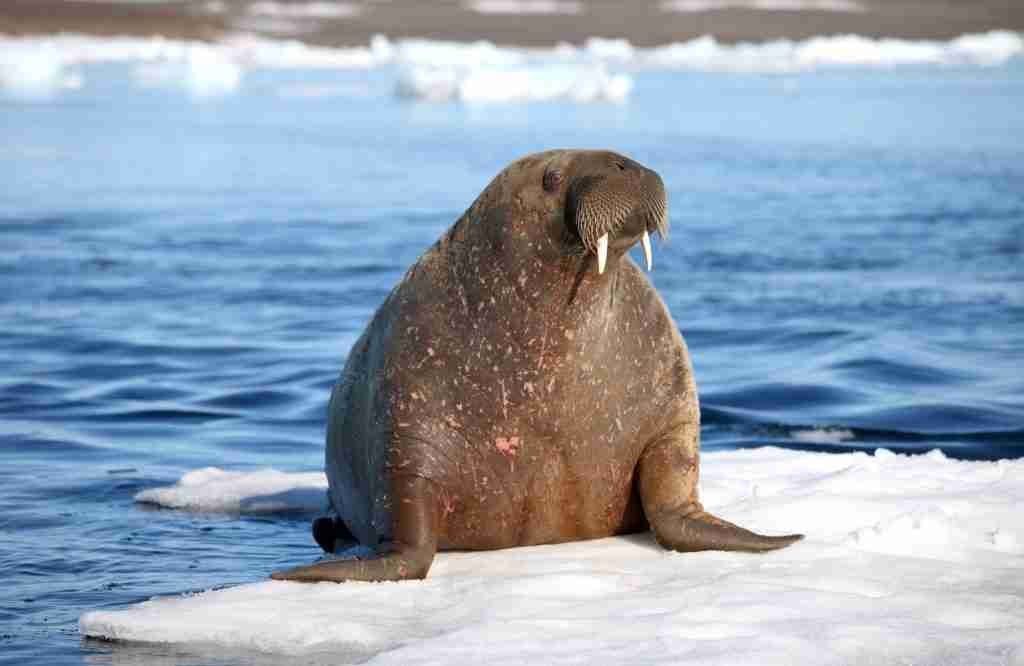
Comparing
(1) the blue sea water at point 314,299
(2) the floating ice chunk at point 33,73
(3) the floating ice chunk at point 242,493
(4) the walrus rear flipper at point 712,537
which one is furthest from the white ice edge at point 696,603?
(2) the floating ice chunk at point 33,73

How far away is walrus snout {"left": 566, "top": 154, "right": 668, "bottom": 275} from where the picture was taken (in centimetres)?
509

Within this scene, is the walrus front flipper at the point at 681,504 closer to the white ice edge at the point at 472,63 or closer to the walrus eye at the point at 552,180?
the walrus eye at the point at 552,180

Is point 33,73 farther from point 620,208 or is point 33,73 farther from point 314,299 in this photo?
point 620,208

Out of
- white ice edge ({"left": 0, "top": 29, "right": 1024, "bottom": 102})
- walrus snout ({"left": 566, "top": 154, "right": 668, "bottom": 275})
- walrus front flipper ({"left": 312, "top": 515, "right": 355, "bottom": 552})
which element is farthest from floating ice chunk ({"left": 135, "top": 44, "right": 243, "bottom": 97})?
walrus snout ({"left": 566, "top": 154, "right": 668, "bottom": 275})

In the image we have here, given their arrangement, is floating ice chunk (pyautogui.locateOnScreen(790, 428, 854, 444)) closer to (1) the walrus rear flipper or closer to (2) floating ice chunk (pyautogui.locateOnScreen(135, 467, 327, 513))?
(2) floating ice chunk (pyautogui.locateOnScreen(135, 467, 327, 513))

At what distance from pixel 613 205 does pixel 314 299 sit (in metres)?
9.06

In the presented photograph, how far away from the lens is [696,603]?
191 inches

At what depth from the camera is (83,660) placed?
4836 millimetres

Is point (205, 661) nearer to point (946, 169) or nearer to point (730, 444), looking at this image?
point (730, 444)

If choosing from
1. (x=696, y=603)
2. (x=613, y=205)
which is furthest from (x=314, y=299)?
(x=696, y=603)

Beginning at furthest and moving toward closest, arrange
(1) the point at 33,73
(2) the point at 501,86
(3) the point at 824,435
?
(1) the point at 33,73 → (2) the point at 501,86 → (3) the point at 824,435

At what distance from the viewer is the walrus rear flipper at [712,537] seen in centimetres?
547

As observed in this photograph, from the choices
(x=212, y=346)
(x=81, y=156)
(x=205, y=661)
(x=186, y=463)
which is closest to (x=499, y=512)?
(x=205, y=661)

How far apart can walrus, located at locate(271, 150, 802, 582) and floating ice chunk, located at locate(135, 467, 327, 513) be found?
1689mm
